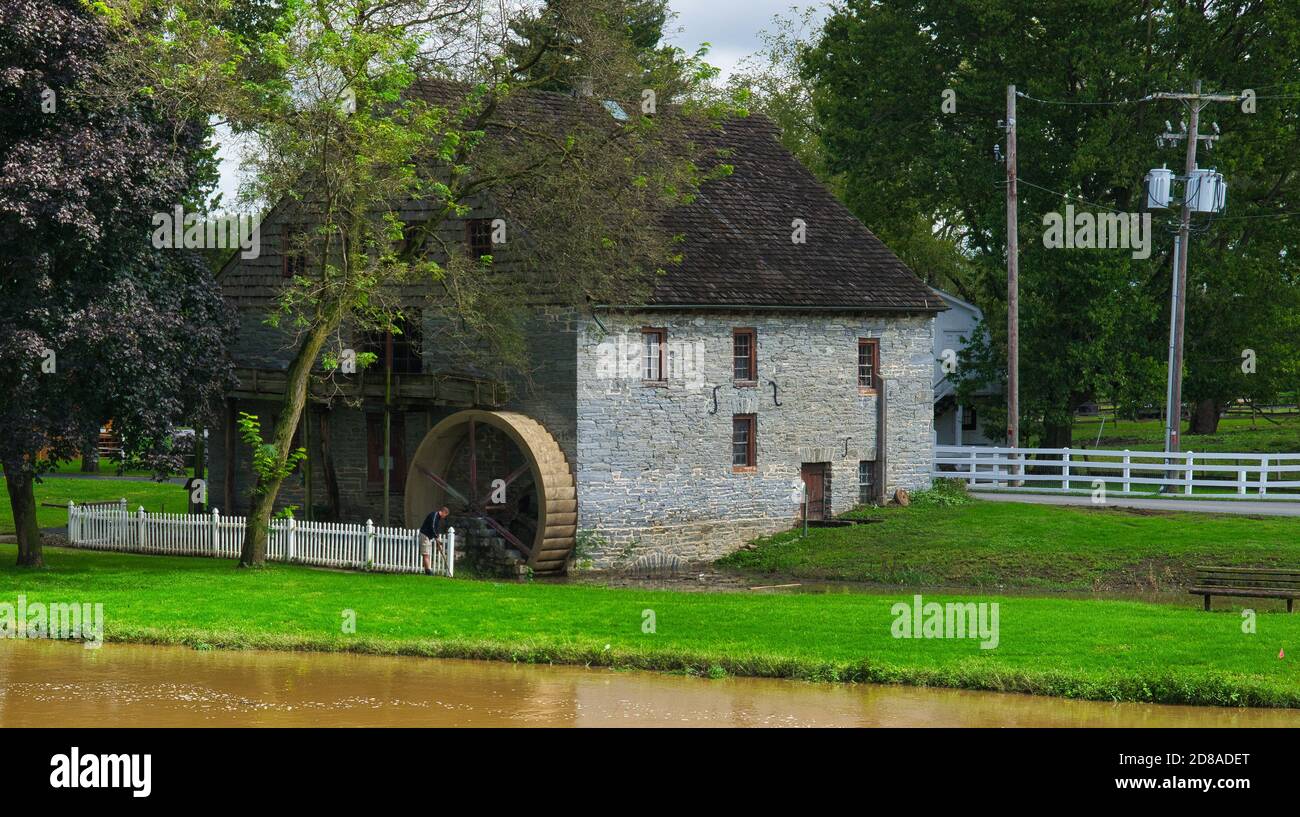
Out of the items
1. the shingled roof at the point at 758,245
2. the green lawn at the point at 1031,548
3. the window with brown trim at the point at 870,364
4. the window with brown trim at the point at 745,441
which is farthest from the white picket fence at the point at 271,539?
the window with brown trim at the point at 870,364

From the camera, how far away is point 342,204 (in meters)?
27.8

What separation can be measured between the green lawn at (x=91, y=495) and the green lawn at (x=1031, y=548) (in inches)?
659

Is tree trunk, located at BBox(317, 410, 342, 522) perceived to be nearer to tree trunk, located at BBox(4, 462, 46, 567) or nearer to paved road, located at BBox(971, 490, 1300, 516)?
tree trunk, located at BBox(4, 462, 46, 567)

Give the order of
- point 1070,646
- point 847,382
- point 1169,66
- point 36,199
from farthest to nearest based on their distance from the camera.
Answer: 1. point 1169,66
2. point 847,382
3. point 36,199
4. point 1070,646

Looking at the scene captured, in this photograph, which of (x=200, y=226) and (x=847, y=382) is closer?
(x=200, y=226)

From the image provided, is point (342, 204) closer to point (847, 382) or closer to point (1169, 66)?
point (847, 382)

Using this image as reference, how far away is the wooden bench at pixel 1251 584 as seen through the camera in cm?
2455

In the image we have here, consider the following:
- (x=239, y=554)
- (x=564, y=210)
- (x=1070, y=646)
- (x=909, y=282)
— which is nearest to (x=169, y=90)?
(x=564, y=210)

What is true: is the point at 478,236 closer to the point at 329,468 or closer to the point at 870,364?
the point at 329,468

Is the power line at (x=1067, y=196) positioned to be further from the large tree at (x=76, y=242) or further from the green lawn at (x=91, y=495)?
the green lawn at (x=91, y=495)

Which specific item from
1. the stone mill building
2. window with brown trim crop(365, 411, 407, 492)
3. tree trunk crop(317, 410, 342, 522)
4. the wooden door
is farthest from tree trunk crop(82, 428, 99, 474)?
the wooden door

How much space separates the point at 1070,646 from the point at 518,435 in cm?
1383

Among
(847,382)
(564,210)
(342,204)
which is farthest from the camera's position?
(847,382)

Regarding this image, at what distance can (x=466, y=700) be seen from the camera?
17578mm
